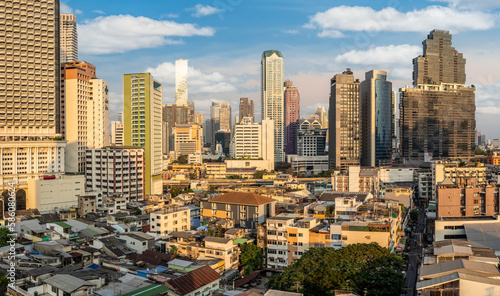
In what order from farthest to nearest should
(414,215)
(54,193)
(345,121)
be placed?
(345,121) < (54,193) < (414,215)

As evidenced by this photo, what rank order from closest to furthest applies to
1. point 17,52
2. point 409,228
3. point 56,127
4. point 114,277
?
1. point 114,277
2. point 409,228
3. point 17,52
4. point 56,127

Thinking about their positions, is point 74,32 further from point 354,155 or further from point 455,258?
point 455,258

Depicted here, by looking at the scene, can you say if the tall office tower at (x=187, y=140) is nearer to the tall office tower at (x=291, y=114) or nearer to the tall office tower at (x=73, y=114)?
the tall office tower at (x=291, y=114)

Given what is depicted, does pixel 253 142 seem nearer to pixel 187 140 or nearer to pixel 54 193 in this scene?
pixel 187 140

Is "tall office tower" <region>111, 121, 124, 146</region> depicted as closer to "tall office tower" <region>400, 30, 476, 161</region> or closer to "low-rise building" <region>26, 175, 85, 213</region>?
"tall office tower" <region>400, 30, 476, 161</region>

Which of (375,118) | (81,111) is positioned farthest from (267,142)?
(81,111)

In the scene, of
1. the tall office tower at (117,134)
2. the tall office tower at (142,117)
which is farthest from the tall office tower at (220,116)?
the tall office tower at (142,117)

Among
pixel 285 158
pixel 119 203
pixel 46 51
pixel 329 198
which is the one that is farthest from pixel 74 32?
pixel 329 198
